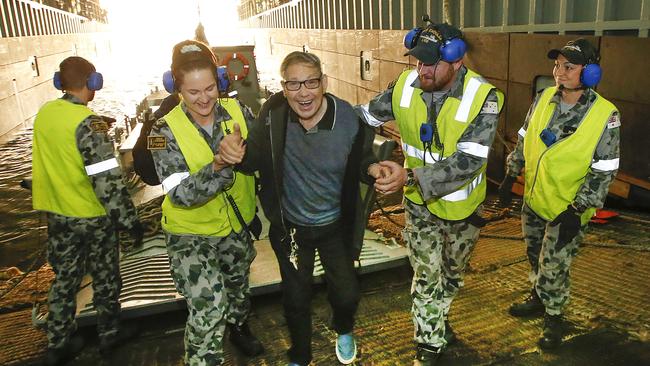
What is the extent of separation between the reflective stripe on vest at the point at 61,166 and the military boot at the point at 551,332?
3.56m

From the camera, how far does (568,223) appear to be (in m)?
3.36

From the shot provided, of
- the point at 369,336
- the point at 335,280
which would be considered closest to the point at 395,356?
the point at 369,336

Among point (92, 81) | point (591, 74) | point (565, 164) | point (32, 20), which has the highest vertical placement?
point (32, 20)

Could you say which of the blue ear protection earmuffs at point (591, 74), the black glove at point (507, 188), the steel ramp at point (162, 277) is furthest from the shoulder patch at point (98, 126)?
the blue ear protection earmuffs at point (591, 74)

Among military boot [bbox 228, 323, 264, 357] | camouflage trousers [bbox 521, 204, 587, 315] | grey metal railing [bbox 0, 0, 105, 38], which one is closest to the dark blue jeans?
military boot [bbox 228, 323, 264, 357]

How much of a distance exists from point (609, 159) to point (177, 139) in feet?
9.71

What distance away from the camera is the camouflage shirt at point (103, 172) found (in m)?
3.49

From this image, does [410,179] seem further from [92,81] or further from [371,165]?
[92,81]

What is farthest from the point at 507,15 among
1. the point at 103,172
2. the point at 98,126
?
the point at 103,172

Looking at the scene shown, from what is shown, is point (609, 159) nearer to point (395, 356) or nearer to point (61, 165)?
point (395, 356)

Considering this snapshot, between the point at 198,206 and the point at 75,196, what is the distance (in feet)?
4.16

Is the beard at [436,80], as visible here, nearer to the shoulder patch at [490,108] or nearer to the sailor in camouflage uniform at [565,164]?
the shoulder patch at [490,108]

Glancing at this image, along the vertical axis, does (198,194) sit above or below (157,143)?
below

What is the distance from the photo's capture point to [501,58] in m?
8.41
